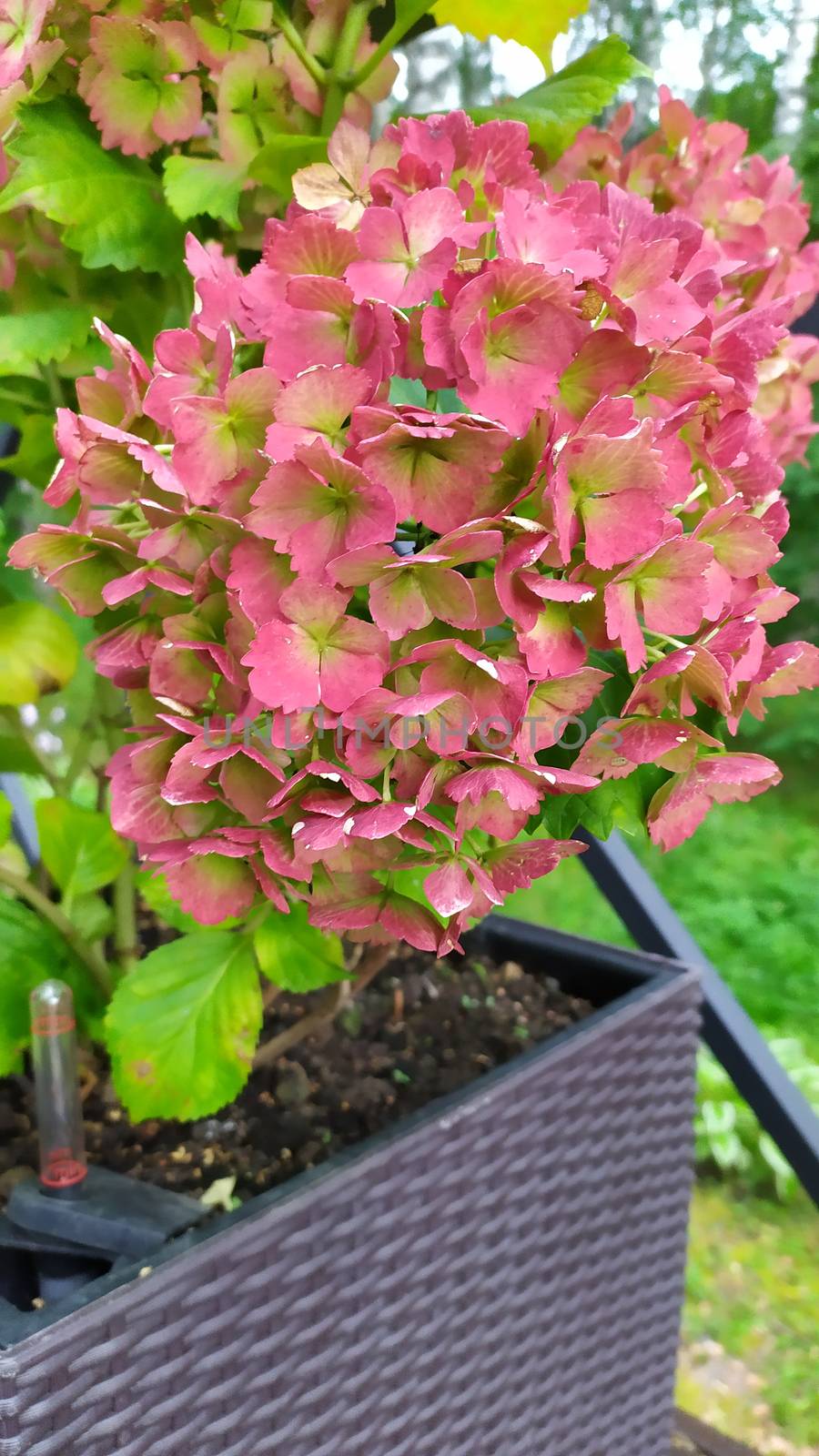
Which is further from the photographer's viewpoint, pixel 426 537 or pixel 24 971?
pixel 24 971

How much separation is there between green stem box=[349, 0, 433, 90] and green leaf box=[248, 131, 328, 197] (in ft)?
0.16

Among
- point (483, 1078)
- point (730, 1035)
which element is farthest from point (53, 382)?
point (730, 1035)

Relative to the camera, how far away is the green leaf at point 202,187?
483mm

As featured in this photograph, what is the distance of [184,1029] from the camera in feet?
1.84

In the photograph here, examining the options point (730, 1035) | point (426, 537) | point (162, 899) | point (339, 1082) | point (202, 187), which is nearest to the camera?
point (426, 537)

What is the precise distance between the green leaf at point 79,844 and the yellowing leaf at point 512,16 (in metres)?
0.51

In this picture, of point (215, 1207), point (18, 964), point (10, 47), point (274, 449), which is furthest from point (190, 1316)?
point (10, 47)

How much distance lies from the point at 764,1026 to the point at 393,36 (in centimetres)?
139

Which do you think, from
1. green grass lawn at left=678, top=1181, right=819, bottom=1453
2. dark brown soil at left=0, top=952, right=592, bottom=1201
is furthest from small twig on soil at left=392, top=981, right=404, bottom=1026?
green grass lawn at left=678, top=1181, right=819, bottom=1453

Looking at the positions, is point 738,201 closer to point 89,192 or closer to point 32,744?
point 89,192

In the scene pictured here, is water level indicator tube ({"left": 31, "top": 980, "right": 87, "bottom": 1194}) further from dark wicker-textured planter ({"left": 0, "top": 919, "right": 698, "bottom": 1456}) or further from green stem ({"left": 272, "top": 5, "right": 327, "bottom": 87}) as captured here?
green stem ({"left": 272, "top": 5, "right": 327, "bottom": 87})

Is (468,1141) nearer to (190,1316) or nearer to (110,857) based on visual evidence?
(190,1316)

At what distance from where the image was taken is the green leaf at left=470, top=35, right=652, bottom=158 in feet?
1.75

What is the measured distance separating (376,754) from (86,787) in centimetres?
67
